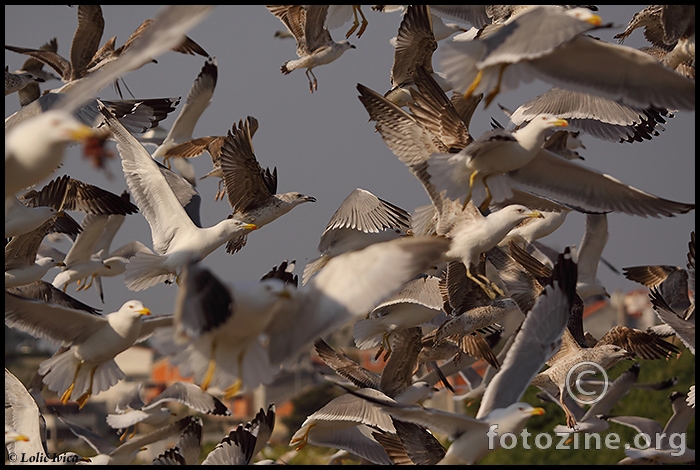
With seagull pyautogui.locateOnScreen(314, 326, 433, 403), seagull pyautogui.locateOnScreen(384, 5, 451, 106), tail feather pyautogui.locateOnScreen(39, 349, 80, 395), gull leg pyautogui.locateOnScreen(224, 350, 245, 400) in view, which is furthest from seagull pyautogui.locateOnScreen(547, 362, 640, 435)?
tail feather pyautogui.locateOnScreen(39, 349, 80, 395)

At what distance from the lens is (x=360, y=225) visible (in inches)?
304

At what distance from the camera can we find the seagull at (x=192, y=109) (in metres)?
8.76

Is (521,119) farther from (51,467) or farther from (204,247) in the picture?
(51,467)

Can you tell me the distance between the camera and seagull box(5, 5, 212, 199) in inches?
155

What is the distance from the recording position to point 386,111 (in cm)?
641

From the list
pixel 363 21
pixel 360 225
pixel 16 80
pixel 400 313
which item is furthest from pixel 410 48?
pixel 16 80

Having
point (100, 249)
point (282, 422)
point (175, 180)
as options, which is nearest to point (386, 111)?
point (175, 180)

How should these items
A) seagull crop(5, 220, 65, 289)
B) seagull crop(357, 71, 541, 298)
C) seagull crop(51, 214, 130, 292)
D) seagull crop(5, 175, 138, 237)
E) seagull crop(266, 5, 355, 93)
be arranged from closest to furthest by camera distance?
1. seagull crop(357, 71, 541, 298)
2. seagull crop(5, 220, 65, 289)
3. seagull crop(5, 175, 138, 237)
4. seagull crop(51, 214, 130, 292)
5. seagull crop(266, 5, 355, 93)

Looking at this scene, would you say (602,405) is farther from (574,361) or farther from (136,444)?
(136,444)

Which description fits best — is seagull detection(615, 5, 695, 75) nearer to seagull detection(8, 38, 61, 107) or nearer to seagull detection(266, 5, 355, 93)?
seagull detection(266, 5, 355, 93)

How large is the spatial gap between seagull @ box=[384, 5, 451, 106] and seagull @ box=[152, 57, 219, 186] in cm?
187

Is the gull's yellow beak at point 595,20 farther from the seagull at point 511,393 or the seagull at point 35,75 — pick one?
the seagull at point 35,75

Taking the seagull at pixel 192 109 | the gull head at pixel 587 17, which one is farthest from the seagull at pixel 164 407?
the gull head at pixel 587 17

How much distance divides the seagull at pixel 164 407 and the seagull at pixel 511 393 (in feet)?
9.34
